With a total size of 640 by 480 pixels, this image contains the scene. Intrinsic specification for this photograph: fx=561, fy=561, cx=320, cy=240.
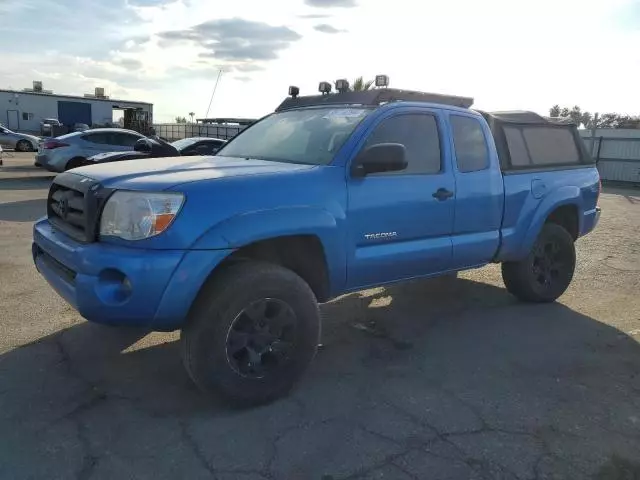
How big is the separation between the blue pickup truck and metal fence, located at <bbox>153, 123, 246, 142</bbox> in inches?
898

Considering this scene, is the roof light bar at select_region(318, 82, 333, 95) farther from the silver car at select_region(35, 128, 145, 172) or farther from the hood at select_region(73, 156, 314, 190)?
the silver car at select_region(35, 128, 145, 172)

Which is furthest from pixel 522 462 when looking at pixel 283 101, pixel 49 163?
pixel 49 163

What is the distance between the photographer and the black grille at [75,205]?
322cm

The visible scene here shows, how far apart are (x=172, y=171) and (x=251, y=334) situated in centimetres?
113

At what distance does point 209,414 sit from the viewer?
328 centimetres

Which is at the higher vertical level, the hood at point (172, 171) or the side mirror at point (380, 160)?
the side mirror at point (380, 160)

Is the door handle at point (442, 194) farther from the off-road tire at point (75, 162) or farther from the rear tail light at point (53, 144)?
the rear tail light at point (53, 144)

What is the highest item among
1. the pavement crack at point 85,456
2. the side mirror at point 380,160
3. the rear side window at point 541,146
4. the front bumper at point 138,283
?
the rear side window at point 541,146

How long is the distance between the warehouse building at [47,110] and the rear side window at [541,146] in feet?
145

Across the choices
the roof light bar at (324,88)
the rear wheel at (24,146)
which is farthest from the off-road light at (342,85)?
the rear wheel at (24,146)

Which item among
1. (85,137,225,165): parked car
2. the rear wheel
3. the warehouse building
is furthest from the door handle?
the warehouse building

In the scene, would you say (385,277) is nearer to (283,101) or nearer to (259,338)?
(259,338)

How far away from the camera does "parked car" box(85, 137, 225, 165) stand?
638 cm

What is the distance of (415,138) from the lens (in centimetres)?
431
